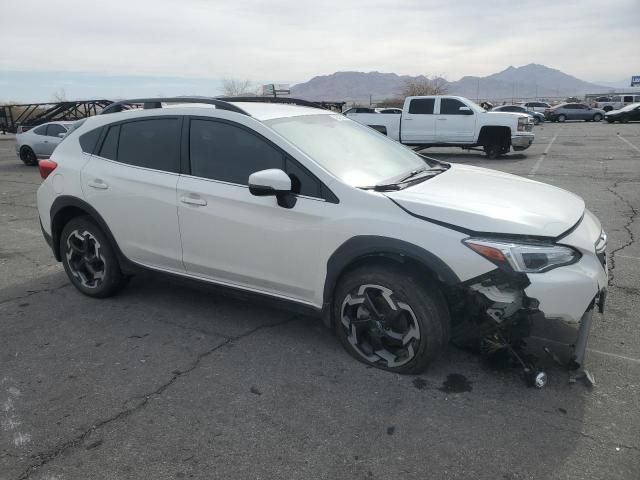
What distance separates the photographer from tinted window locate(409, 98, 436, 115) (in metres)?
17.4

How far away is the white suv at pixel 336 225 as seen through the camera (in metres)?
2.98

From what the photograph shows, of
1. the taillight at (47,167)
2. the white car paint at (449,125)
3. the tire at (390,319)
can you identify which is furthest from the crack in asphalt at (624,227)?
the white car paint at (449,125)

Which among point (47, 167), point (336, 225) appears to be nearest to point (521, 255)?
point (336, 225)

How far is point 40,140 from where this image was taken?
16.9 meters

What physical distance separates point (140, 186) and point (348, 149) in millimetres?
1661

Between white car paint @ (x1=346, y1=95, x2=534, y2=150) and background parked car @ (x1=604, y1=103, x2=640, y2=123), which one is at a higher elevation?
white car paint @ (x1=346, y1=95, x2=534, y2=150)

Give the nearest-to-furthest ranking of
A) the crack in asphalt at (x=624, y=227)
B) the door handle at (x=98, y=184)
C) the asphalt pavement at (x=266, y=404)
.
Answer: 1. the asphalt pavement at (x=266, y=404)
2. the door handle at (x=98, y=184)
3. the crack in asphalt at (x=624, y=227)

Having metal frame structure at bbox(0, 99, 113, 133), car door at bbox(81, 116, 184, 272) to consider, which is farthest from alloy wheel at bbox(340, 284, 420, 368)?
metal frame structure at bbox(0, 99, 113, 133)

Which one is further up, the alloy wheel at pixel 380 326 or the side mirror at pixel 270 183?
the side mirror at pixel 270 183

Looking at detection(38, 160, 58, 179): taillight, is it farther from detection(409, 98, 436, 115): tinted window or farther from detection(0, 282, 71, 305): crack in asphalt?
detection(409, 98, 436, 115): tinted window

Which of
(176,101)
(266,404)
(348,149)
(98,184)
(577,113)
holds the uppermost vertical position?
(176,101)

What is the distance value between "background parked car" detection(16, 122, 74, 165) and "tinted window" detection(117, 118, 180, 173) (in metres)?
13.9

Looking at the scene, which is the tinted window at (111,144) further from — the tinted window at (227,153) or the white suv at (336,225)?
the tinted window at (227,153)

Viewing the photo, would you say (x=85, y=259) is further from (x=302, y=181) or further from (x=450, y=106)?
(x=450, y=106)
